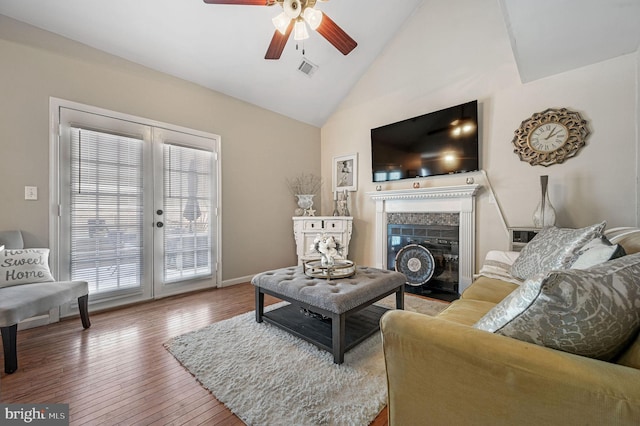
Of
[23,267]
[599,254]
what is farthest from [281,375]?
[23,267]

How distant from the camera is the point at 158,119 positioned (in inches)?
117

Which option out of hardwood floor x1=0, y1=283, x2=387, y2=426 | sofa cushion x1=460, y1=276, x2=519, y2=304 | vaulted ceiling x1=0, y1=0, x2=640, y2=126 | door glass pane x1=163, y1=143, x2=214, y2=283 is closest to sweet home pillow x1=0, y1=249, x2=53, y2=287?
hardwood floor x1=0, y1=283, x2=387, y2=426

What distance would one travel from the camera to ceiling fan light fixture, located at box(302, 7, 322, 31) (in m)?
1.95

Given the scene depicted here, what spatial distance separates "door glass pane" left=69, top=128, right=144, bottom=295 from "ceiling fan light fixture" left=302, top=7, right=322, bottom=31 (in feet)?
7.28

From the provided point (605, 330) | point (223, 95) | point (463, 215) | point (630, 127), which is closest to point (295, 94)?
point (223, 95)

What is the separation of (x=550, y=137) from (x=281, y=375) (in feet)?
10.9

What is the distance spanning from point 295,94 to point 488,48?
8.37ft

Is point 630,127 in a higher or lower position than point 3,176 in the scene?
higher

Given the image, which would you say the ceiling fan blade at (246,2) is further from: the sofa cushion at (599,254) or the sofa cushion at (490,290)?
the sofa cushion at (490,290)

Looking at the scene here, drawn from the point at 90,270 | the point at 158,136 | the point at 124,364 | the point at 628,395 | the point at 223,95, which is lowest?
the point at 124,364

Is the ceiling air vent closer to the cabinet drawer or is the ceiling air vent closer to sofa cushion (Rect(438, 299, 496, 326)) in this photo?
the cabinet drawer

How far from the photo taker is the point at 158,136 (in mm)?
2971

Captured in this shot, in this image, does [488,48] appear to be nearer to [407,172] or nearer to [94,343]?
[407,172]

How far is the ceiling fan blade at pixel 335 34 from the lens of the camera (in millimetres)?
2097
